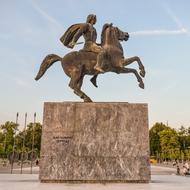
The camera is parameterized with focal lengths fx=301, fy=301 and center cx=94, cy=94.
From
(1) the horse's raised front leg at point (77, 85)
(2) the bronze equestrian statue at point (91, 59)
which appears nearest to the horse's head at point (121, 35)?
(2) the bronze equestrian statue at point (91, 59)

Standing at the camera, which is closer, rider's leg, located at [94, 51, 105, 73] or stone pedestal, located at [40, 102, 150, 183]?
stone pedestal, located at [40, 102, 150, 183]

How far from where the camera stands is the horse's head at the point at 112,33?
1069 centimetres

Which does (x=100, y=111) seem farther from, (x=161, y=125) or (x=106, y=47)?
(x=161, y=125)

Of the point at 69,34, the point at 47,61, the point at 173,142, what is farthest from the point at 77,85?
the point at 173,142

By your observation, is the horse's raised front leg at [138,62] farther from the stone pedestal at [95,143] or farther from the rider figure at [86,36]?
the stone pedestal at [95,143]

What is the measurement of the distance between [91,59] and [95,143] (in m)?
2.96

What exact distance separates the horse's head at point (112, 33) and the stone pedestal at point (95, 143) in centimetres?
253

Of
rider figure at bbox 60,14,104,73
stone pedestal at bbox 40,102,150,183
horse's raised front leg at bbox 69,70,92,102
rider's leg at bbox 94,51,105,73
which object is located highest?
rider figure at bbox 60,14,104,73

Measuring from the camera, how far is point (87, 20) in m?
11.2

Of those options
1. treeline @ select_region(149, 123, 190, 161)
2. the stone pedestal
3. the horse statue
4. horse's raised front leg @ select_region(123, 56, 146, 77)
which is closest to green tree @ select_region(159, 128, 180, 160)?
treeline @ select_region(149, 123, 190, 161)

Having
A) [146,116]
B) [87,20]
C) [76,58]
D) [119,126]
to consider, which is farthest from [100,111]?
[87,20]

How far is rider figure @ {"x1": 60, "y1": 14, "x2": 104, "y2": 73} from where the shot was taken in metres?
10.5

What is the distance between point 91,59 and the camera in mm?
10500

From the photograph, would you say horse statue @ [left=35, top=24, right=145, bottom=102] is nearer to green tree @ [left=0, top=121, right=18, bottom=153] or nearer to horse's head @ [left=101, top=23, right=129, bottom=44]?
horse's head @ [left=101, top=23, right=129, bottom=44]
